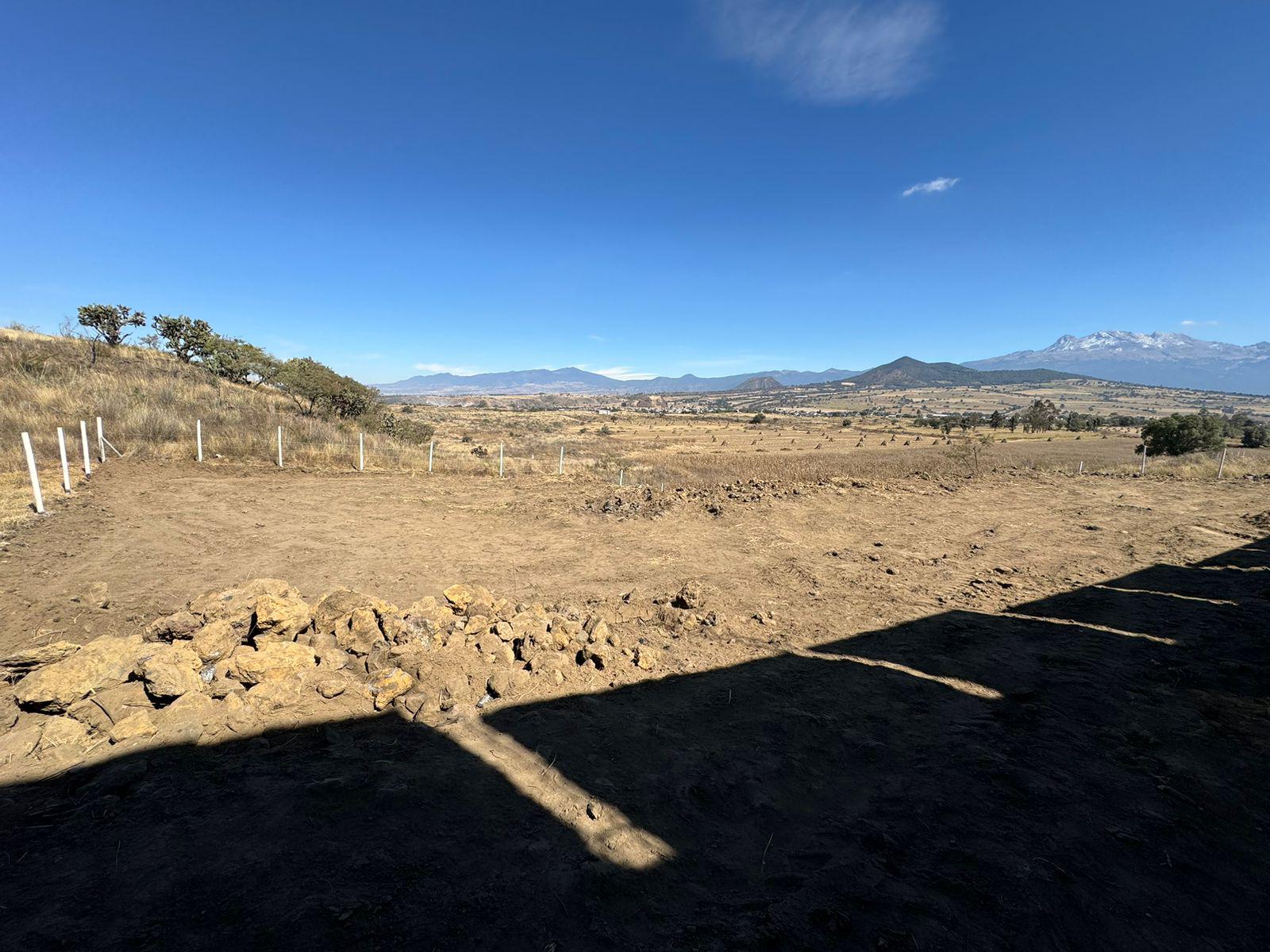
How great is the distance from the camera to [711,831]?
3203mm

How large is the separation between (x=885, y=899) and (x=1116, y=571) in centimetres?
956

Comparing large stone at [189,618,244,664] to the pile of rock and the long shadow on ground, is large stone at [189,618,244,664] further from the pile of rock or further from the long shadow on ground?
the long shadow on ground

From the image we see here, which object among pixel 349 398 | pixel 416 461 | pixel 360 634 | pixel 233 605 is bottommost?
pixel 360 634

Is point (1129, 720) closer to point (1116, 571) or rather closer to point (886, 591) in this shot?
point (886, 591)

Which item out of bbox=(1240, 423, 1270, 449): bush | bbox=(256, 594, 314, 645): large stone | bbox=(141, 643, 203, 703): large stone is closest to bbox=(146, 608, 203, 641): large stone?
bbox=(141, 643, 203, 703): large stone

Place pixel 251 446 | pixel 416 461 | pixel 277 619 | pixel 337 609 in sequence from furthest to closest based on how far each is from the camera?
pixel 416 461
pixel 251 446
pixel 337 609
pixel 277 619

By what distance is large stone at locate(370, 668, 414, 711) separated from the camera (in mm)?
4223

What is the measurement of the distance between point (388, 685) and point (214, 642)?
4.76 ft

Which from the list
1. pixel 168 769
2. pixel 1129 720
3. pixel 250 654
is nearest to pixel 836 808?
pixel 1129 720

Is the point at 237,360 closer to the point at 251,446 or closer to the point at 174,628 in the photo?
the point at 251,446

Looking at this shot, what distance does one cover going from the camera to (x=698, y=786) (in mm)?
3545

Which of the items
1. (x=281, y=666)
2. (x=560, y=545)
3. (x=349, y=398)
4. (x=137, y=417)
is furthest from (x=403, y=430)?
(x=281, y=666)

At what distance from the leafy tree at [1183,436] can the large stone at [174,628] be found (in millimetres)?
43780

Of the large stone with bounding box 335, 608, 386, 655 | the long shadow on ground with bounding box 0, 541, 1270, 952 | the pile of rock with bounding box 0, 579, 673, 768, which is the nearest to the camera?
the long shadow on ground with bounding box 0, 541, 1270, 952
